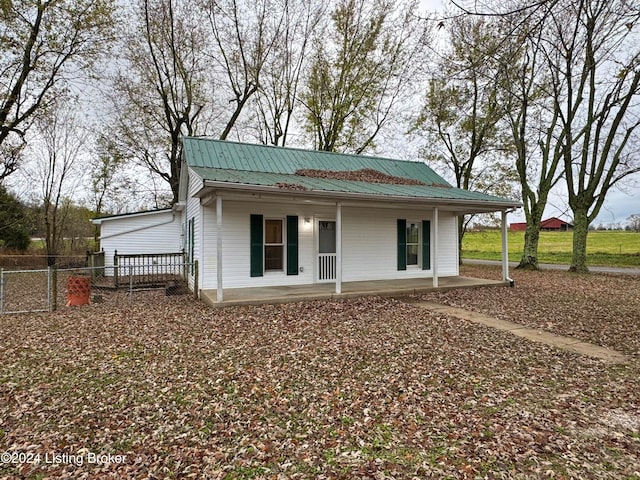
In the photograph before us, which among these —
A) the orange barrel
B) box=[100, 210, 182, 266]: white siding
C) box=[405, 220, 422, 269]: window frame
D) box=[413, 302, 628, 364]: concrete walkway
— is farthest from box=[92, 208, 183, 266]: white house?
box=[413, 302, 628, 364]: concrete walkway

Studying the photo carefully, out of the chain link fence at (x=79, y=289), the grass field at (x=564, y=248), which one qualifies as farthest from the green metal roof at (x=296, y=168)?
the grass field at (x=564, y=248)

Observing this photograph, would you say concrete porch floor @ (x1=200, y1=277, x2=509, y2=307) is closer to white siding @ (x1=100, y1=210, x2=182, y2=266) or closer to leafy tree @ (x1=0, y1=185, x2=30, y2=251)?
white siding @ (x1=100, y1=210, x2=182, y2=266)

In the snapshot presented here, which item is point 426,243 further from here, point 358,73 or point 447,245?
point 358,73

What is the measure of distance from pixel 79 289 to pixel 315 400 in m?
7.37

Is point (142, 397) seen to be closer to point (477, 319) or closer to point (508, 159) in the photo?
point (477, 319)

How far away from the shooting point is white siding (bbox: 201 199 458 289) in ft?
29.4

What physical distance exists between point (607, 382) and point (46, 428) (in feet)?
18.8

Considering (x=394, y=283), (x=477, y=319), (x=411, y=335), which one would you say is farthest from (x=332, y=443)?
(x=394, y=283)

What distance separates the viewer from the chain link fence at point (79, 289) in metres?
7.56

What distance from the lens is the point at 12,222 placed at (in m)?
18.2

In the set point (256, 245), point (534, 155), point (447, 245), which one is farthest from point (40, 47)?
point (534, 155)

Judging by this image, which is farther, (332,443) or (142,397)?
(142,397)

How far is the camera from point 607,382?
3799 millimetres

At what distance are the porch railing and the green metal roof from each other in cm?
225
